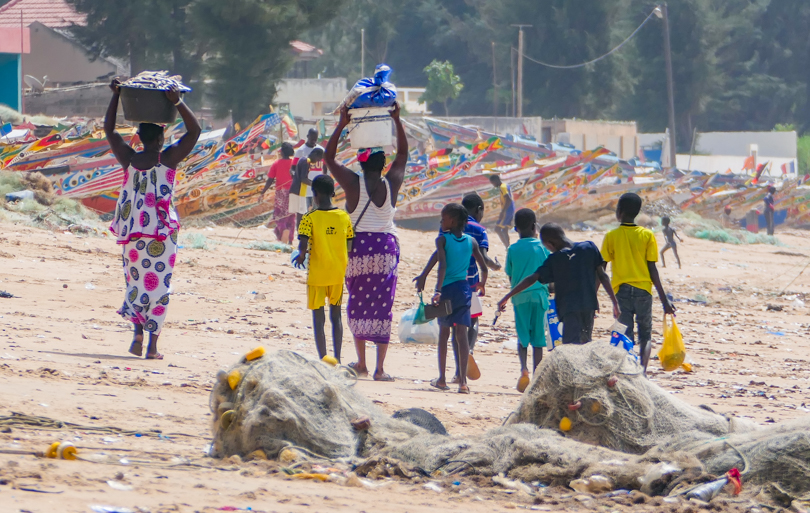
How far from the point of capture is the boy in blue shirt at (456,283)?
6.33 m

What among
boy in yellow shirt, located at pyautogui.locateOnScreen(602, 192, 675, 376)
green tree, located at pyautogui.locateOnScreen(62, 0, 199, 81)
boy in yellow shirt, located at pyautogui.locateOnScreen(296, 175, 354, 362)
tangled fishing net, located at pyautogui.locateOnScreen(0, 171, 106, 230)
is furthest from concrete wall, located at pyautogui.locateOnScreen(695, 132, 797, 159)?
boy in yellow shirt, located at pyautogui.locateOnScreen(296, 175, 354, 362)

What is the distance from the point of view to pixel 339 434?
4.37 m

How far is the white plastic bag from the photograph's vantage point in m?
8.06

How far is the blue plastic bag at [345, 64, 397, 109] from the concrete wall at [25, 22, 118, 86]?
27.4 m

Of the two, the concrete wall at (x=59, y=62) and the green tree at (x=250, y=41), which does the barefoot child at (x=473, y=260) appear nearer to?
the green tree at (x=250, y=41)

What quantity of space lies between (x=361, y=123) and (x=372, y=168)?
295 mm

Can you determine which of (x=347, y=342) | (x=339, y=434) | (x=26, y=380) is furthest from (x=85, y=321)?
(x=339, y=434)

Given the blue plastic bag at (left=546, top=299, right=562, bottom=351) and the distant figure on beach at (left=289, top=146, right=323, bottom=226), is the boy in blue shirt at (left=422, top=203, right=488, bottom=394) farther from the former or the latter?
the distant figure on beach at (left=289, top=146, right=323, bottom=226)

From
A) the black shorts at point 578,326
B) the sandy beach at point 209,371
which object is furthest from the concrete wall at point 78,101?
the black shorts at point 578,326

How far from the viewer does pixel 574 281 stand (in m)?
6.10

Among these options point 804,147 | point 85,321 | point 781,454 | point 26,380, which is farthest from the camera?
point 804,147

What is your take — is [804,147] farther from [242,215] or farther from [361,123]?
[361,123]

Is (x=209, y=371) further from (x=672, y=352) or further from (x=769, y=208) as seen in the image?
(x=769, y=208)

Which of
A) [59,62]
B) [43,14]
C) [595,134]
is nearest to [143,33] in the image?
[59,62]
